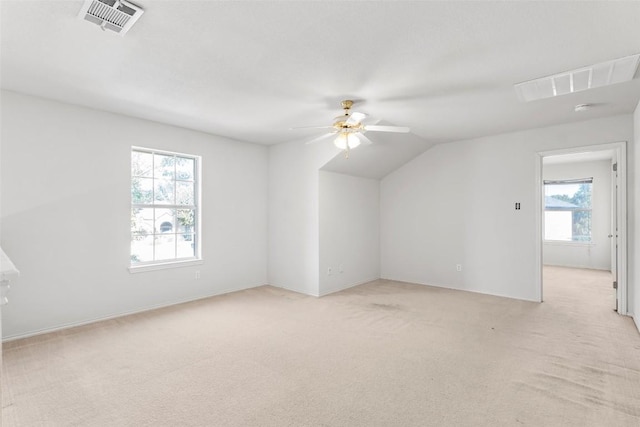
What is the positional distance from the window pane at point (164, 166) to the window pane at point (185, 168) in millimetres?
76

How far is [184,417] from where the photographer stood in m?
2.09

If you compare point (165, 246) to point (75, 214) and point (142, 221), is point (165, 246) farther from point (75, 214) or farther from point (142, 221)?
point (75, 214)

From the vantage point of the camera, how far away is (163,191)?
4625 millimetres

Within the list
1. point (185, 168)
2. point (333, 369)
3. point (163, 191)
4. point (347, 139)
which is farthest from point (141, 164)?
point (333, 369)

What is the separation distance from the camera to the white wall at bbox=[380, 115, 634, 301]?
4.75 metres

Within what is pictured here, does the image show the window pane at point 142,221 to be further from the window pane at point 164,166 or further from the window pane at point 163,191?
the window pane at point 164,166

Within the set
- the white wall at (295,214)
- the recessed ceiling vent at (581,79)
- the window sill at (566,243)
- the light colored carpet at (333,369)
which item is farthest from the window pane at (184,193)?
the window sill at (566,243)

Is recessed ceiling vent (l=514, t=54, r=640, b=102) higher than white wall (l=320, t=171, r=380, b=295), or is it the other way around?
recessed ceiling vent (l=514, t=54, r=640, b=102)

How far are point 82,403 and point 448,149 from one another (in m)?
5.67

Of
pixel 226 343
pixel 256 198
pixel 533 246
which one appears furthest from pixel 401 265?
pixel 226 343

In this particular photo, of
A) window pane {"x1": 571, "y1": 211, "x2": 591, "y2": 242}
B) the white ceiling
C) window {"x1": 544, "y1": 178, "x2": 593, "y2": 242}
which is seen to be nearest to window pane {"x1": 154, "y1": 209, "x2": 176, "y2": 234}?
the white ceiling

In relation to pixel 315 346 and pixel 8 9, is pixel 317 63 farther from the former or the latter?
pixel 315 346

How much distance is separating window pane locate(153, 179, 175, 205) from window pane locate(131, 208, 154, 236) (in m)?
0.21

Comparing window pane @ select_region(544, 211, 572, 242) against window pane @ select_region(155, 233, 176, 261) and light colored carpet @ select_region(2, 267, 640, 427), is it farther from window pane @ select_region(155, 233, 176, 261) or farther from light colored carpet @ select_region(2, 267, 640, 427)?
window pane @ select_region(155, 233, 176, 261)
